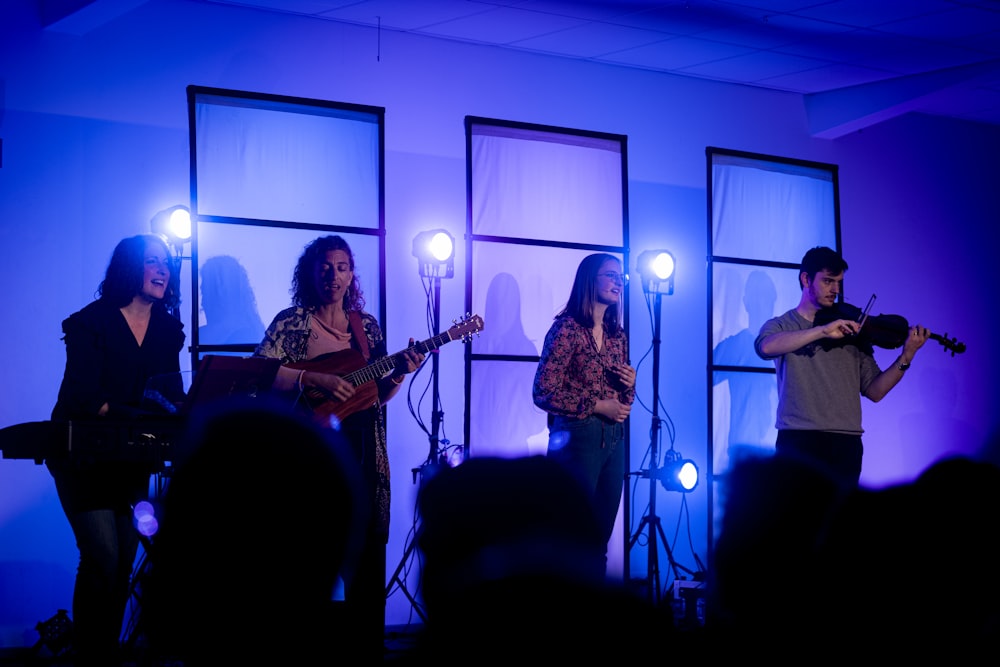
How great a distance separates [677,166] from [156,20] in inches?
136

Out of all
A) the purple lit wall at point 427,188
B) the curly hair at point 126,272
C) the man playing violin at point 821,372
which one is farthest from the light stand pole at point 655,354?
the curly hair at point 126,272

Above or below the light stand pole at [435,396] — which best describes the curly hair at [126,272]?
above

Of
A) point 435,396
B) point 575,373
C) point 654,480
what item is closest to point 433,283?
point 435,396

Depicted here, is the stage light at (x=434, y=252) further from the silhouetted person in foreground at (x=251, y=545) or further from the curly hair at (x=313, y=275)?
the silhouetted person in foreground at (x=251, y=545)

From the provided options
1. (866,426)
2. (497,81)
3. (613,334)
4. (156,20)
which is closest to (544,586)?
(613,334)

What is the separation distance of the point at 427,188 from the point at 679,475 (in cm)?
232

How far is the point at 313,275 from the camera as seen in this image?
474 cm

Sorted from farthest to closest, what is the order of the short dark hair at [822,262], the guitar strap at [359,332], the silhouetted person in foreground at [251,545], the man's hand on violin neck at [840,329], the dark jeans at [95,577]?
1. the short dark hair at [822,262]
2. the man's hand on violin neck at [840,329]
3. the guitar strap at [359,332]
4. the dark jeans at [95,577]
5. the silhouetted person in foreground at [251,545]

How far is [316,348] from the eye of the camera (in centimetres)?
455

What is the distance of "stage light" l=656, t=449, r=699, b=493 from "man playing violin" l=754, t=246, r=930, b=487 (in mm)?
719

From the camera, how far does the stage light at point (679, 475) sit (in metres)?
6.20

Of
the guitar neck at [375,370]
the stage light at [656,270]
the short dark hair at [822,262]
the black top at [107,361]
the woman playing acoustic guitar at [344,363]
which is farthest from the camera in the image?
the stage light at [656,270]

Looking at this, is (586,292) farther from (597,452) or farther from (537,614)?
(537,614)

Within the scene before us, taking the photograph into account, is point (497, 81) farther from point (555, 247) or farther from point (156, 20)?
point (156, 20)
